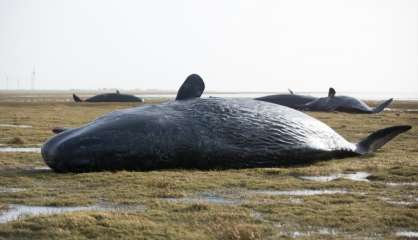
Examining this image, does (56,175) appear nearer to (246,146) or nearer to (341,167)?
(246,146)

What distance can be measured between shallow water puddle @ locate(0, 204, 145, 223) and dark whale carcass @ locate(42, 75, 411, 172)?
291cm

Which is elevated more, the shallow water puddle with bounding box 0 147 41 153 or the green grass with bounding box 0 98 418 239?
the green grass with bounding box 0 98 418 239

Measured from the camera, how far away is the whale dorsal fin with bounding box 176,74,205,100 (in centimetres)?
1354

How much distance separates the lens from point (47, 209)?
27.7 ft

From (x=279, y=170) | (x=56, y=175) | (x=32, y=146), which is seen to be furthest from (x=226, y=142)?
(x=32, y=146)

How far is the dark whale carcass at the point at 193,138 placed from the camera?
11578 mm

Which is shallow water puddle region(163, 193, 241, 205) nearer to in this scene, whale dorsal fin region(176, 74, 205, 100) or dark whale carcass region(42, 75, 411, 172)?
dark whale carcass region(42, 75, 411, 172)

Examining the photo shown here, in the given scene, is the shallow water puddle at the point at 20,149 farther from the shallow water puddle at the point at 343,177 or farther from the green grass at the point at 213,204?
the shallow water puddle at the point at 343,177

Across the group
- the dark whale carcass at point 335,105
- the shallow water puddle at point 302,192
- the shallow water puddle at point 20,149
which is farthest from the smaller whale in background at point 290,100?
the shallow water puddle at point 302,192

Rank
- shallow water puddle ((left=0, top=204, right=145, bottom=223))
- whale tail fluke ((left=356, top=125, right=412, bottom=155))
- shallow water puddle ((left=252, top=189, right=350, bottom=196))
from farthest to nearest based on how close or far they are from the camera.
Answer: whale tail fluke ((left=356, top=125, right=412, bottom=155)), shallow water puddle ((left=252, top=189, right=350, bottom=196)), shallow water puddle ((left=0, top=204, right=145, bottom=223))

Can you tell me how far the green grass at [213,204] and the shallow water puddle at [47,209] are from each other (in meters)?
0.21

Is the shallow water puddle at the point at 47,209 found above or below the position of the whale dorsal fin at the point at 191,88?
below

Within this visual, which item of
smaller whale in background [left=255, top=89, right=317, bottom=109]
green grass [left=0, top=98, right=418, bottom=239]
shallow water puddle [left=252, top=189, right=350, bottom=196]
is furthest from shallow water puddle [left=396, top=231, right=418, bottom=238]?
smaller whale in background [left=255, top=89, right=317, bottom=109]

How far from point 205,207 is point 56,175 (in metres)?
4.30
